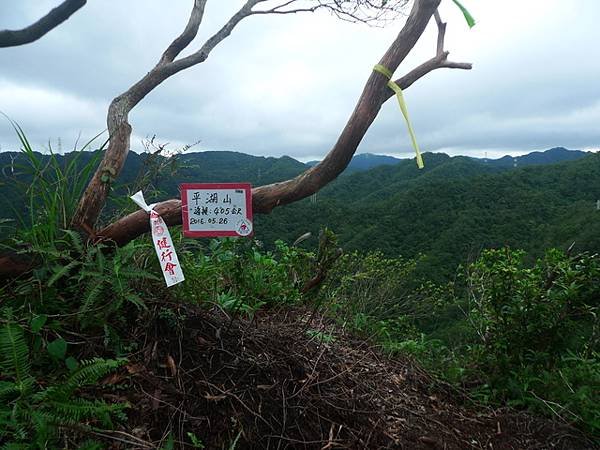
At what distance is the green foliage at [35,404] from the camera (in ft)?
4.31

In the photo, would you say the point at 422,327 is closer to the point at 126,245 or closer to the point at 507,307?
the point at 507,307

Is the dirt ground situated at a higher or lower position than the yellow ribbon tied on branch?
lower

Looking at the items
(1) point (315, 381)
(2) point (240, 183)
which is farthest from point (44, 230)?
(1) point (315, 381)

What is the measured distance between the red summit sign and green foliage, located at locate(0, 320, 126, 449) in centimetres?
70

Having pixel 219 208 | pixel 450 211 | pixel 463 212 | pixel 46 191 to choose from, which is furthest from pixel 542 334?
pixel 463 212

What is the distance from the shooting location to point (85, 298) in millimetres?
1742

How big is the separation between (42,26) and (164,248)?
3.37 ft

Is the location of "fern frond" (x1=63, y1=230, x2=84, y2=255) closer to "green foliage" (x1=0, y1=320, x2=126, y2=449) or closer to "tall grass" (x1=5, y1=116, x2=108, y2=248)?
"tall grass" (x1=5, y1=116, x2=108, y2=248)

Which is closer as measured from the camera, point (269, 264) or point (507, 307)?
point (507, 307)

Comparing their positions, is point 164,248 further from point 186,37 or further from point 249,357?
point 186,37

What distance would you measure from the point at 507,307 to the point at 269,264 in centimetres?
156

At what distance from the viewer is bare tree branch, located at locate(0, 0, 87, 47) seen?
5.85 ft

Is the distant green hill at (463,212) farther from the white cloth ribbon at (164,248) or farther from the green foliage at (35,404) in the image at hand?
the green foliage at (35,404)

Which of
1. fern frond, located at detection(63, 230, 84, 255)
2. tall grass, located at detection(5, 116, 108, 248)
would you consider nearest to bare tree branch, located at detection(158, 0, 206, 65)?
tall grass, located at detection(5, 116, 108, 248)
